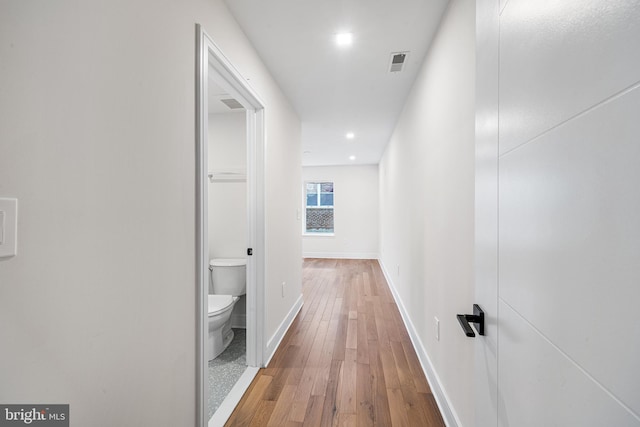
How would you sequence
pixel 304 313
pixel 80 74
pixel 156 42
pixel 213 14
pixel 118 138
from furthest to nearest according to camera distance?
1. pixel 304 313
2. pixel 213 14
3. pixel 156 42
4. pixel 118 138
5. pixel 80 74

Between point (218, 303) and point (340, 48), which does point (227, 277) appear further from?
point (340, 48)

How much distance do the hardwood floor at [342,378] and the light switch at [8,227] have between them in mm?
1523

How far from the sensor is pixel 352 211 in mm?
7238

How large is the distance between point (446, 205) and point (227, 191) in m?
2.34

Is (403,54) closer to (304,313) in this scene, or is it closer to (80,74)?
(80,74)

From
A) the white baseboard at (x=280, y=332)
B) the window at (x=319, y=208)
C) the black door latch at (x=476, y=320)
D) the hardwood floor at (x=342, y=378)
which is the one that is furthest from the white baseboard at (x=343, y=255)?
the black door latch at (x=476, y=320)

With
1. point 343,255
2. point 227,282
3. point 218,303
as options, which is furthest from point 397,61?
point 343,255

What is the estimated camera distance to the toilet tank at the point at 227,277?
2947mm

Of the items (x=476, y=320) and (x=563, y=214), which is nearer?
(x=563, y=214)

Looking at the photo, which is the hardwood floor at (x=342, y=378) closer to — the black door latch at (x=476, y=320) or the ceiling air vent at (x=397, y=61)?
the black door latch at (x=476, y=320)

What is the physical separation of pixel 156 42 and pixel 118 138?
1.43 feet

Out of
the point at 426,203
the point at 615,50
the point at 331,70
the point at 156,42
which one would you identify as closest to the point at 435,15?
the point at 331,70

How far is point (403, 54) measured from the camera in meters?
2.12

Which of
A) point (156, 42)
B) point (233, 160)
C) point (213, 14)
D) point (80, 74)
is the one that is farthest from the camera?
point (233, 160)
